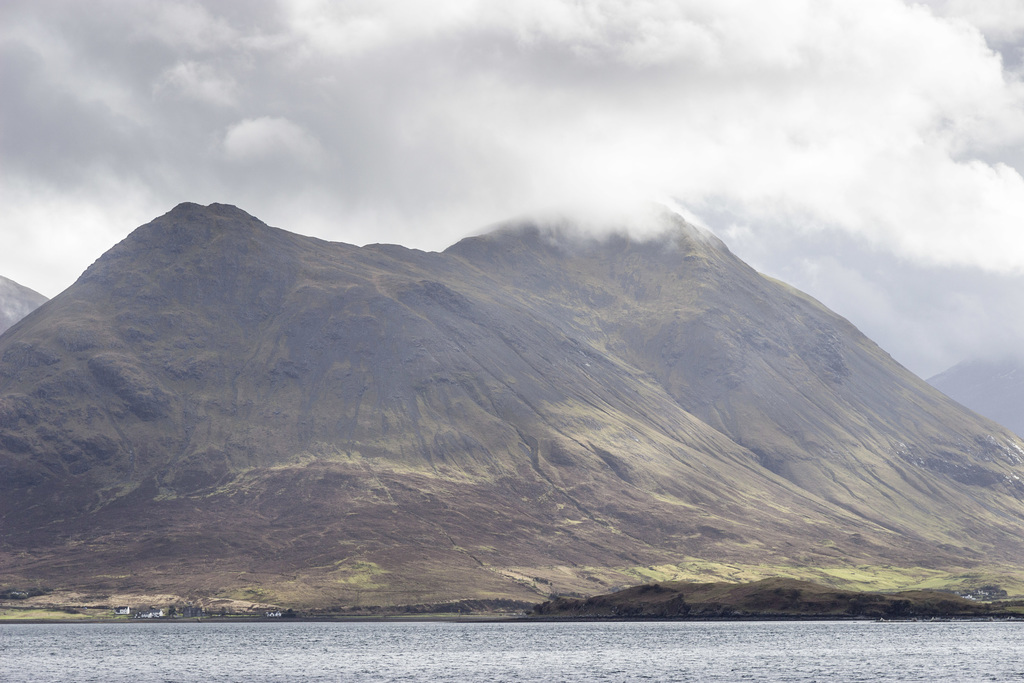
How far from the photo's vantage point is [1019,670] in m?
152

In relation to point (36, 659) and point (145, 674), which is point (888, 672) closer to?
point (145, 674)

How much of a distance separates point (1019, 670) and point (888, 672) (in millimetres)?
18061

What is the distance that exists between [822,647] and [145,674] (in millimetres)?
117884

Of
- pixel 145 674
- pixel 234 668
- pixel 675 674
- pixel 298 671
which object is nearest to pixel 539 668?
pixel 675 674

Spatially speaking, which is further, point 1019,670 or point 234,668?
point 234,668

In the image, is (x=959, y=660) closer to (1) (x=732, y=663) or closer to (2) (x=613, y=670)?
(1) (x=732, y=663)

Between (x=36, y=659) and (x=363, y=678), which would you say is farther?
(x=36, y=659)

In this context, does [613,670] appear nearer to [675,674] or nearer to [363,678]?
[675,674]

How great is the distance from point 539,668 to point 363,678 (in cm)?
→ 3043

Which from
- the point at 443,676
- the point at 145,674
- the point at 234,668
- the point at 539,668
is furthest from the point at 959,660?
the point at 145,674

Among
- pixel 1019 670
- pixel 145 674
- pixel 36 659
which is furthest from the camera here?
pixel 36 659

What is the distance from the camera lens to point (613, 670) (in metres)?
165

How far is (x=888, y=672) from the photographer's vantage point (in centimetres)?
15288

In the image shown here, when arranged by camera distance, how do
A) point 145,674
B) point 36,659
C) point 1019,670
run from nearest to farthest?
point 1019,670 → point 145,674 → point 36,659
